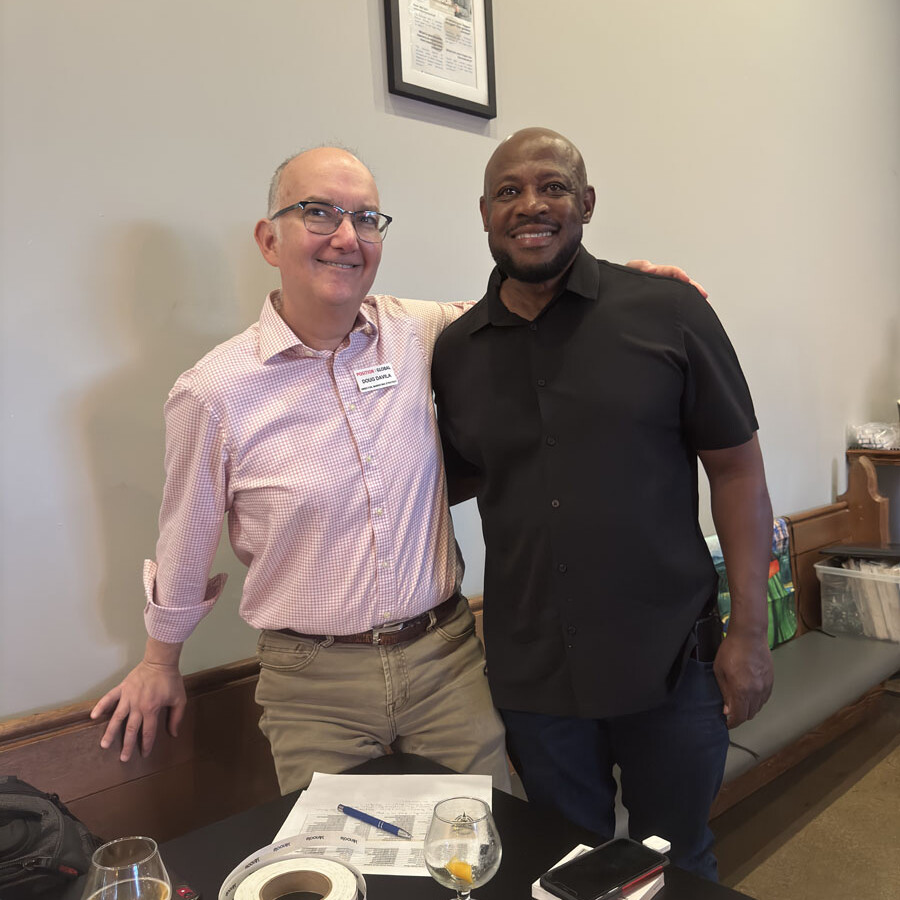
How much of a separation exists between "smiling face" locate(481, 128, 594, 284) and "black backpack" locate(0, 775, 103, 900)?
122 centimetres

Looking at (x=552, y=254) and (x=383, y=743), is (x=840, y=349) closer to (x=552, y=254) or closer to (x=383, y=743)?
(x=552, y=254)

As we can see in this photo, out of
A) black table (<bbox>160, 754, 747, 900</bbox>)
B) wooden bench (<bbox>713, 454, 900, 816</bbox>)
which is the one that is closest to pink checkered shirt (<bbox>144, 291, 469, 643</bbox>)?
black table (<bbox>160, 754, 747, 900</bbox>)

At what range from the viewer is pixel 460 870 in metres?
0.89

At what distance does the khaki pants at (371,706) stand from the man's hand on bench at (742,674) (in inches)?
17.6

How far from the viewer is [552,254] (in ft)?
4.70

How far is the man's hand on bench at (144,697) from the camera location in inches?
59.8

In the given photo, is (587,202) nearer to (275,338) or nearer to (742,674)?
(275,338)

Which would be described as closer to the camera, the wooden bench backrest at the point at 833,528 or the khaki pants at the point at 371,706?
the khaki pants at the point at 371,706

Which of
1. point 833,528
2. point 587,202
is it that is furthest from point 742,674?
point 833,528

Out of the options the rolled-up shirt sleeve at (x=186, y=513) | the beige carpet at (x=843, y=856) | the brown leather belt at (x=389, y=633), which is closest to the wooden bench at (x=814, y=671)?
the beige carpet at (x=843, y=856)

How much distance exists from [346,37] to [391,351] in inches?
36.7

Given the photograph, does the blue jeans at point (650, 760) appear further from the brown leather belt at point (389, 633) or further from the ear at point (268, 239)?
the ear at point (268, 239)

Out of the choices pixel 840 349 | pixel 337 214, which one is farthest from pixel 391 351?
pixel 840 349

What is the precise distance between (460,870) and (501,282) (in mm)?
1072
